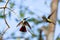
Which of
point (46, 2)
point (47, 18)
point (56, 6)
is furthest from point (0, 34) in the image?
point (46, 2)

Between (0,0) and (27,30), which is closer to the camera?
(27,30)

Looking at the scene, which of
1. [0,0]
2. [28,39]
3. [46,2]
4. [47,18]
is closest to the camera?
[47,18]

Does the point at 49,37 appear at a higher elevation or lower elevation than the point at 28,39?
higher

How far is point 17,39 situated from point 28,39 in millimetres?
207

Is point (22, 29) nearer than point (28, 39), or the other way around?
point (22, 29)

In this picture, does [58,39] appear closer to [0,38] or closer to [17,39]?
[17,39]

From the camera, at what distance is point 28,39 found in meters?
1.40

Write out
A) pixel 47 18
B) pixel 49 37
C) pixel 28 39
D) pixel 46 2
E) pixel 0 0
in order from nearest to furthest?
pixel 47 18, pixel 49 37, pixel 0 0, pixel 28 39, pixel 46 2

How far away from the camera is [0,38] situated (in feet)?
2.63

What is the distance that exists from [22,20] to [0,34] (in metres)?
0.11

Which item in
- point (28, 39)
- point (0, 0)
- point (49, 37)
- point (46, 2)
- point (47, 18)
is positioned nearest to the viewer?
point (47, 18)

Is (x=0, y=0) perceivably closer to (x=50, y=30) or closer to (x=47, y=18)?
(x=50, y=30)

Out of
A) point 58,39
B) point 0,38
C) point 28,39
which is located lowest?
point 28,39

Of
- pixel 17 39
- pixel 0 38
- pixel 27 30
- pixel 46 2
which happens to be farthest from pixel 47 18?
pixel 46 2
